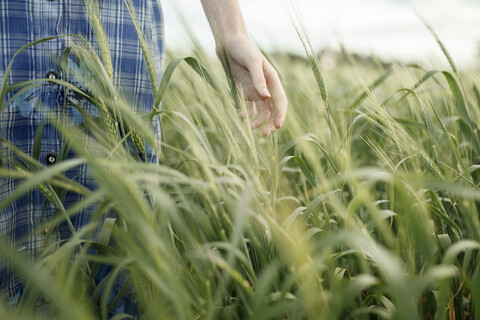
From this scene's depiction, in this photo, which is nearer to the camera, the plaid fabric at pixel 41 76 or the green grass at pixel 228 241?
the green grass at pixel 228 241

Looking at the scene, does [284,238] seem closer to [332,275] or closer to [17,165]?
[332,275]

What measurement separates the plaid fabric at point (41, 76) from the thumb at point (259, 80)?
245 millimetres

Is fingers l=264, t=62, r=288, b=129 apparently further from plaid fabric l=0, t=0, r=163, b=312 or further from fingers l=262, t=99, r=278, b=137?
plaid fabric l=0, t=0, r=163, b=312

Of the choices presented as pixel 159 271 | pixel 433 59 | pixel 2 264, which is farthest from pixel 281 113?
pixel 433 59

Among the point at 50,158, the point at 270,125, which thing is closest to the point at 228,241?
the point at 270,125

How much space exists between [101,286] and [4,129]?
0.37 metres

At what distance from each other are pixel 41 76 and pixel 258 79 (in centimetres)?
42

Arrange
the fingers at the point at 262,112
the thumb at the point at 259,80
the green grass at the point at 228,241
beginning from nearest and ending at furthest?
the green grass at the point at 228,241 → the thumb at the point at 259,80 → the fingers at the point at 262,112

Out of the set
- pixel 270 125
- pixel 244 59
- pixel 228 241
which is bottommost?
pixel 228 241

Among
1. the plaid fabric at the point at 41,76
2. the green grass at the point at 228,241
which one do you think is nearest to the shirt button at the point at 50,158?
the plaid fabric at the point at 41,76

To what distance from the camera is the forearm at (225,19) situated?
2.48ft

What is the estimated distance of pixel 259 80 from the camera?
68 cm

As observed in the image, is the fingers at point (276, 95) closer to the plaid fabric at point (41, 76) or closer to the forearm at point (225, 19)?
the forearm at point (225, 19)

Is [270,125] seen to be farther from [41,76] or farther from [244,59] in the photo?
[41,76]
